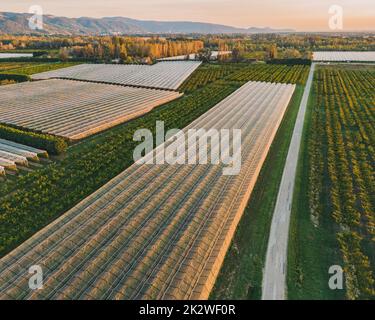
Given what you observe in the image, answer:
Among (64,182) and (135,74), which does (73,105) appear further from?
(135,74)

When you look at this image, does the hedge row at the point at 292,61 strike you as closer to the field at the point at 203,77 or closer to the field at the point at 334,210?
the field at the point at 203,77

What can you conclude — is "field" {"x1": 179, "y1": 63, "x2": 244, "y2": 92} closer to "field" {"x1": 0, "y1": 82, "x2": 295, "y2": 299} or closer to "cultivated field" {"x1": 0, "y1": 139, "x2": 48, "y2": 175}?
"cultivated field" {"x1": 0, "y1": 139, "x2": 48, "y2": 175}

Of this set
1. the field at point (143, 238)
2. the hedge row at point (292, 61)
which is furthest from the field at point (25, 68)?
the field at point (143, 238)

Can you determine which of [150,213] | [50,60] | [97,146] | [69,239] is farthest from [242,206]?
[50,60]

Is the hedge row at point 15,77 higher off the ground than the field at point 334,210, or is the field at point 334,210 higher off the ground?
the hedge row at point 15,77

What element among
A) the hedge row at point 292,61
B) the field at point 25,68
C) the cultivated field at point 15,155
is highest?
the hedge row at point 292,61

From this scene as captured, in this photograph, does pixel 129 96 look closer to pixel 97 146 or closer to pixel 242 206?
pixel 97 146
